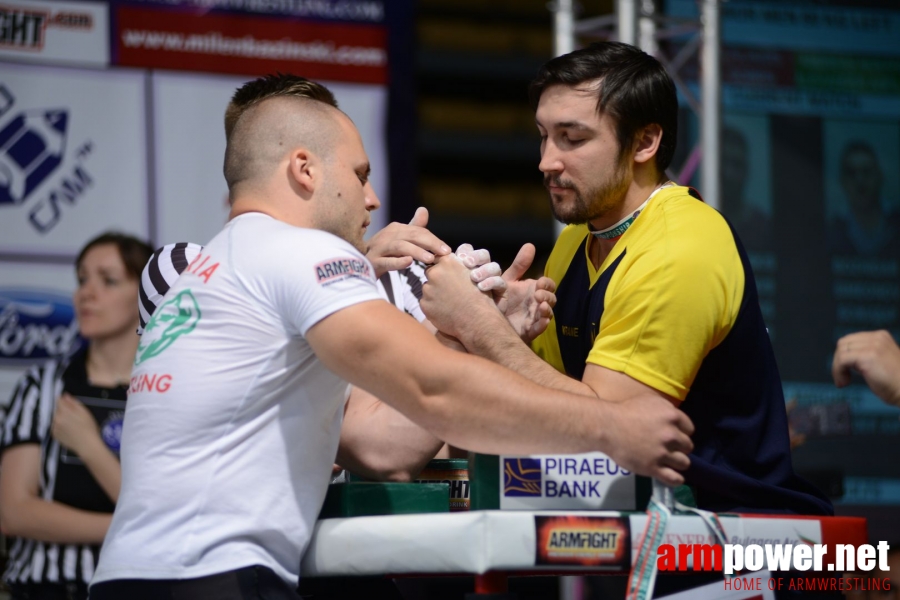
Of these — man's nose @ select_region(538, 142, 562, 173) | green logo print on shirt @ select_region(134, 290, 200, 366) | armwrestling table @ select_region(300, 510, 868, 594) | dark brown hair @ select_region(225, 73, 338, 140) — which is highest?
dark brown hair @ select_region(225, 73, 338, 140)

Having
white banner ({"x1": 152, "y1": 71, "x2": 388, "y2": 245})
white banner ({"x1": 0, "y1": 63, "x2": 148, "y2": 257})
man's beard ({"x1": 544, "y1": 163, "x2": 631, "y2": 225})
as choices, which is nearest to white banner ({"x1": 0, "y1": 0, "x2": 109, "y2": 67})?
white banner ({"x1": 0, "y1": 63, "x2": 148, "y2": 257})

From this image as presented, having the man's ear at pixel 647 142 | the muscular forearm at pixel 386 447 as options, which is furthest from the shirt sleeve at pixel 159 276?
the man's ear at pixel 647 142

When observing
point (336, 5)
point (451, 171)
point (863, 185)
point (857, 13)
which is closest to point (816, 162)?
point (863, 185)

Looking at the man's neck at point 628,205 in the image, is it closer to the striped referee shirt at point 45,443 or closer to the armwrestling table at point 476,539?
the armwrestling table at point 476,539

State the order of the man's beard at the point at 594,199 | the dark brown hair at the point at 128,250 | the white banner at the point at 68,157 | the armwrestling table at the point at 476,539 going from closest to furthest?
the armwrestling table at the point at 476,539, the man's beard at the point at 594,199, the dark brown hair at the point at 128,250, the white banner at the point at 68,157

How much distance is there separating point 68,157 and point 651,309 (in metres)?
3.44

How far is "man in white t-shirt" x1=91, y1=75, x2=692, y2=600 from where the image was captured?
5.29 feet

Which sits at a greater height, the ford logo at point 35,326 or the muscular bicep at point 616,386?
the ford logo at point 35,326

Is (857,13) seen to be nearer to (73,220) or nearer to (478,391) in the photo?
(73,220)

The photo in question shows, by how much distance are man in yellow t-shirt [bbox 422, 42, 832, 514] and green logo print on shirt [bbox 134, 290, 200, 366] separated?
1.73 feet

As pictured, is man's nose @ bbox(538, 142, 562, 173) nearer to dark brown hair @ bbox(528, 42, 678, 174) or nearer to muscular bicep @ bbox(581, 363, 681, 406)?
dark brown hair @ bbox(528, 42, 678, 174)

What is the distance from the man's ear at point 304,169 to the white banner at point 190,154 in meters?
2.87

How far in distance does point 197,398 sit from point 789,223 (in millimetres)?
4530

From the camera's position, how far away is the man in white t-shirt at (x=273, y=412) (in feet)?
5.29
